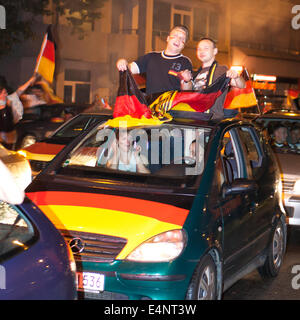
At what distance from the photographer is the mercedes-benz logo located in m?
4.72

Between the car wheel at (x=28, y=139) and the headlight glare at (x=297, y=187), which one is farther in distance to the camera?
the car wheel at (x=28, y=139)

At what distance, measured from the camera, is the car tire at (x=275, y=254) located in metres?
6.69

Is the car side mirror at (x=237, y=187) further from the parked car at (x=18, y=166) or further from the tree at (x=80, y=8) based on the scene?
the tree at (x=80, y=8)

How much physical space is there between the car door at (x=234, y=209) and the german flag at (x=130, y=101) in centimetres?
82

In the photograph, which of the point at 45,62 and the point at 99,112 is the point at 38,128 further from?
the point at 45,62

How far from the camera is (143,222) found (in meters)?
4.75

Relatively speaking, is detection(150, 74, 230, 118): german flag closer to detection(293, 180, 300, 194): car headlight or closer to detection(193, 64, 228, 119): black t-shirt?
detection(193, 64, 228, 119): black t-shirt

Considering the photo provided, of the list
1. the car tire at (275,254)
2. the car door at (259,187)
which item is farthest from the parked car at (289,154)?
the car door at (259,187)

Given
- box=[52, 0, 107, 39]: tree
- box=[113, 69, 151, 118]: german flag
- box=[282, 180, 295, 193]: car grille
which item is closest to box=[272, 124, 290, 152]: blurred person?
box=[282, 180, 295, 193]: car grille

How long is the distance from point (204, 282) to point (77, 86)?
24.8m

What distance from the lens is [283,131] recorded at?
409 inches

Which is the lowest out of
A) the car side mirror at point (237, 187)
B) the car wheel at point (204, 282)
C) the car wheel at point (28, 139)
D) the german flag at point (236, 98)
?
the car wheel at point (28, 139)

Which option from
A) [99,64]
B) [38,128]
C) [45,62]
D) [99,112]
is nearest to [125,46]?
[99,64]

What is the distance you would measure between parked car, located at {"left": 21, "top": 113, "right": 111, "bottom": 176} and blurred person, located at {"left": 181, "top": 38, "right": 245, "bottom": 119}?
2204 millimetres
